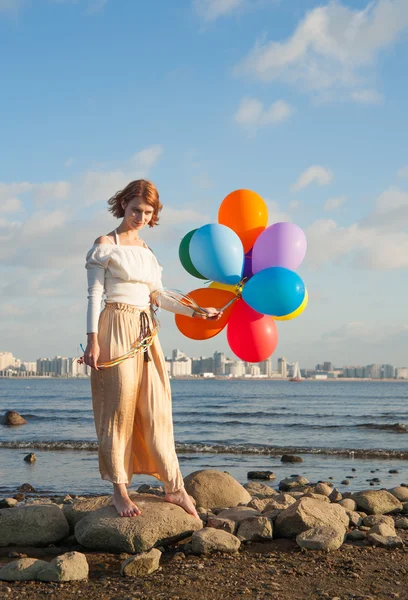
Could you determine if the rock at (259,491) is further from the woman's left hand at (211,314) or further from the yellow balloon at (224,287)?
the woman's left hand at (211,314)

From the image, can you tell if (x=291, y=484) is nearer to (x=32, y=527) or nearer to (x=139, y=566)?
(x=32, y=527)

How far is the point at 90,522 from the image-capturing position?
5117mm

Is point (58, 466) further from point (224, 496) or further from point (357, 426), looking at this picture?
point (357, 426)

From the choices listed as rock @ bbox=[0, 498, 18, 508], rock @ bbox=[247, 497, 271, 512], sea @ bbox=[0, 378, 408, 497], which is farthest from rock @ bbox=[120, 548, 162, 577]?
sea @ bbox=[0, 378, 408, 497]

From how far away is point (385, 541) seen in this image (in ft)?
16.9

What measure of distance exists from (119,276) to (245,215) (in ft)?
5.96

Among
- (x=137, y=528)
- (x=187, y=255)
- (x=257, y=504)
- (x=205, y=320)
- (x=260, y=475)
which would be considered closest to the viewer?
(x=137, y=528)

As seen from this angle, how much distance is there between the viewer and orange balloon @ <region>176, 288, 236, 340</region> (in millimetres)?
6086

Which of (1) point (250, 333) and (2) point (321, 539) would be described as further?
(1) point (250, 333)

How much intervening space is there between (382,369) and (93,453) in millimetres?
149104

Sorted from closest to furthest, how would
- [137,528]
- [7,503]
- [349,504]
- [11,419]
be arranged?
[137,528] → [349,504] → [7,503] → [11,419]

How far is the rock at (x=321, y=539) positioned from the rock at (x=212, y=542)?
496 mm

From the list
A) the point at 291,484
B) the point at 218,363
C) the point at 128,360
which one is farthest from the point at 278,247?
the point at 218,363

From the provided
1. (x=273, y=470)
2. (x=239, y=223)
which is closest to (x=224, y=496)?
(x=239, y=223)
